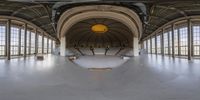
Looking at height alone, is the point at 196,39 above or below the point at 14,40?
below

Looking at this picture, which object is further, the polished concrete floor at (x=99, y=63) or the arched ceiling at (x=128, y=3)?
the arched ceiling at (x=128, y=3)

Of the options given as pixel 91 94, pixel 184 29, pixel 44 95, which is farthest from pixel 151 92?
pixel 184 29

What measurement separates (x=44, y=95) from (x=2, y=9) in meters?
22.3

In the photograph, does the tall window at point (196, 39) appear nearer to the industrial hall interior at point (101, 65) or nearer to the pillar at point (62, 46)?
the industrial hall interior at point (101, 65)

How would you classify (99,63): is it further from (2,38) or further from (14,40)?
(14,40)

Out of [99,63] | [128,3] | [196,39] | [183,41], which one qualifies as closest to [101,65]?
[99,63]

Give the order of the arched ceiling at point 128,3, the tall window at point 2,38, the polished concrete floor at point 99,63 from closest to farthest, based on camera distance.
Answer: the polished concrete floor at point 99,63 → the arched ceiling at point 128,3 → the tall window at point 2,38

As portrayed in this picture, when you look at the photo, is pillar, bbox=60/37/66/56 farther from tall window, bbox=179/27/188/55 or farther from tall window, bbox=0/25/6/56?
tall window, bbox=179/27/188/55

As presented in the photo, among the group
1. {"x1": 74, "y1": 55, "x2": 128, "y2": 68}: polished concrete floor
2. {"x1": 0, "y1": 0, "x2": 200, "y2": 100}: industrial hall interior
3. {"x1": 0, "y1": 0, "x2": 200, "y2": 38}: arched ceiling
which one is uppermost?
{"x1": 0, "y1": 0, "x2": 200, "y2": 38}: arched ceiling

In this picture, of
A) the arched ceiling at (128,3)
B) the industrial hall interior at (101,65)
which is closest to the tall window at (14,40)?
the industrial hall interior at (101,65)

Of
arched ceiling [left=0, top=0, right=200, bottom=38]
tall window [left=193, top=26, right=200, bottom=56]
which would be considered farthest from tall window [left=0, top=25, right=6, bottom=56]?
tall window [left=193, top=26, right=200, bottom=56]

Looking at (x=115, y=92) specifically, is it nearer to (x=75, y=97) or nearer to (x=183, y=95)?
(x=75, y=97)

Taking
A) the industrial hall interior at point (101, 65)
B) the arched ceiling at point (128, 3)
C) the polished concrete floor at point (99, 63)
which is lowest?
the polished concrete floor at point (99, 63)

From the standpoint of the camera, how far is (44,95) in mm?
4895
